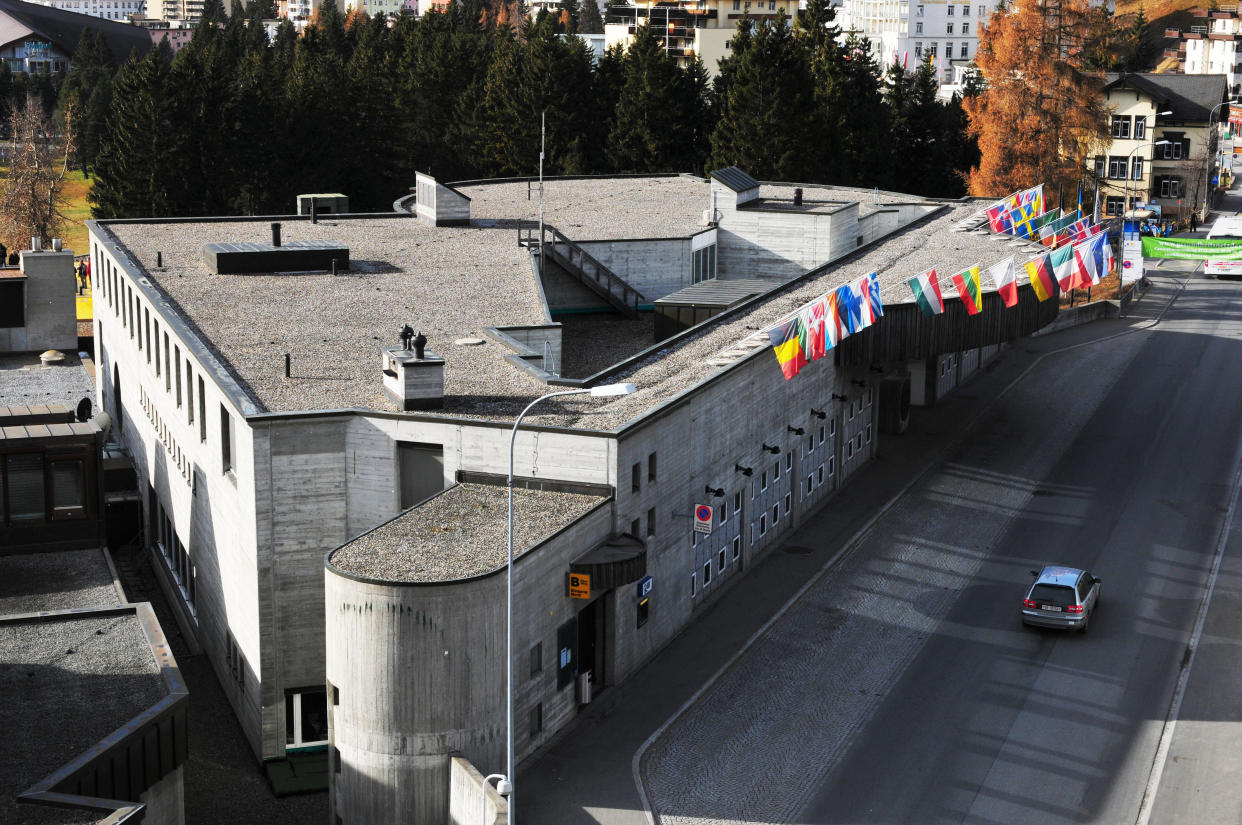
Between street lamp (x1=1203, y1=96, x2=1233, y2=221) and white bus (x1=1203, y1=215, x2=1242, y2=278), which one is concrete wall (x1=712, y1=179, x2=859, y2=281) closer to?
white bus (x1=1203, y1=215, x2=1242, y2=278)

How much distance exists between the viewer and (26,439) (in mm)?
48062

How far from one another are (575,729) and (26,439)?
19823 millimetres

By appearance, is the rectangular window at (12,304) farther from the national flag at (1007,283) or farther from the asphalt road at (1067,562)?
the national flag at (1007,283)

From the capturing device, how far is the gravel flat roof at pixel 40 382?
6656 cm

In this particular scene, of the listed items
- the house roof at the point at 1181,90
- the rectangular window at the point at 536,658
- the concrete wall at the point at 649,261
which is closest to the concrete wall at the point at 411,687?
the rectangular window at the point at 536,658

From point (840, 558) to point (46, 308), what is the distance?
41835 millimetres

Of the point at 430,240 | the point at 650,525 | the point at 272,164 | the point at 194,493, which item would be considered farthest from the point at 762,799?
the point at 272,164

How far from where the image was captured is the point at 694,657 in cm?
4372

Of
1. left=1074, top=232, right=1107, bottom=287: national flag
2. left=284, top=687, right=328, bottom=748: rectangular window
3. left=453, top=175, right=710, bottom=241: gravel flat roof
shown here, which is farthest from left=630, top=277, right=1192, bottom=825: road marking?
left=453, top=175, right=710, bottom=241: gravel flat roof

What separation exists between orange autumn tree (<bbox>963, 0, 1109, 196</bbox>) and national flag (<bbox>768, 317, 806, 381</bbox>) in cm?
5138

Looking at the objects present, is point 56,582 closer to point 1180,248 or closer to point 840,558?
point 840,558

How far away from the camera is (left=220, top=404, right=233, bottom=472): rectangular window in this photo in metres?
42.6

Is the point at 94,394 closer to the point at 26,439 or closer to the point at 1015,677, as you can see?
the point at 26,439

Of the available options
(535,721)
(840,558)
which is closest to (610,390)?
(535,721)
